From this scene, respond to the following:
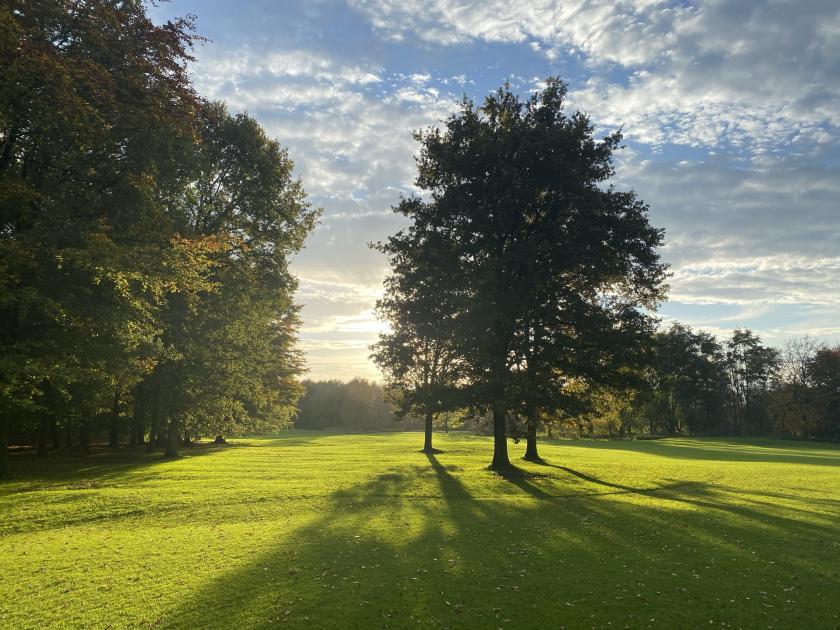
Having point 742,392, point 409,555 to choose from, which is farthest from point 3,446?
point 742,392

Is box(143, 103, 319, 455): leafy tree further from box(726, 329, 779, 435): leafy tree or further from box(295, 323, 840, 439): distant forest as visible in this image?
box(726, 329, 779, 435): leafy tree

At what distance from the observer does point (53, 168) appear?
17531mm

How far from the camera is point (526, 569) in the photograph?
10633 millimetres

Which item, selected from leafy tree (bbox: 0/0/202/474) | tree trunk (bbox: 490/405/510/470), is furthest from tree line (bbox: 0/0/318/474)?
tree trunk (bbox: 490/405/510/470)

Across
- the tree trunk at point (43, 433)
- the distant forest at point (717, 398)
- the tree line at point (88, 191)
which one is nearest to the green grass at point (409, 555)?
the tree line at point (88, 191)

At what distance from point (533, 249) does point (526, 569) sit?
1531 centimetres

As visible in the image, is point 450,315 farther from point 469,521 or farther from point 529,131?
point 469,521

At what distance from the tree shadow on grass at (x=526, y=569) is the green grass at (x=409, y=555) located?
5 cm

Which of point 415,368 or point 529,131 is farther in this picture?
point 415,368

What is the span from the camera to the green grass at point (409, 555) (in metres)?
8.42

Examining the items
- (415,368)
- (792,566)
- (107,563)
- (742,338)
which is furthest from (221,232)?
(742,338)

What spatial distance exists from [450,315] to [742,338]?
357 ft

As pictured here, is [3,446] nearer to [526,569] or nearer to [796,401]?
[526,569]

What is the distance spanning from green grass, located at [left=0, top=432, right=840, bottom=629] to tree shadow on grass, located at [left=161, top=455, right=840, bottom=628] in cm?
5
